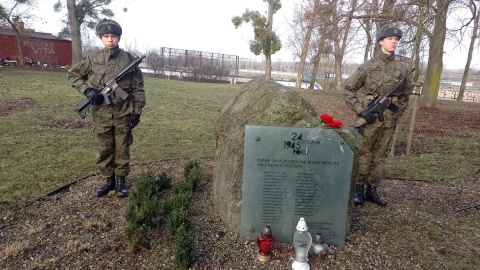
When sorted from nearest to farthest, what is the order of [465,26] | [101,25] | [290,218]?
[290,218], [101,25], [465,26]

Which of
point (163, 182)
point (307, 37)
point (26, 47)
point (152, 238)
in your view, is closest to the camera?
point (152, 238)

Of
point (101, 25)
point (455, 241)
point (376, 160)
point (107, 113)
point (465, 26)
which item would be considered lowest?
point (455, 241)

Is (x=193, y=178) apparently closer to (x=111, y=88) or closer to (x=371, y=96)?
(x=111, y=88)

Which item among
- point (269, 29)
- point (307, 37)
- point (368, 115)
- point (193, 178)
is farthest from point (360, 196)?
point (269, 29)

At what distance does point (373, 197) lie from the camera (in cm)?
452

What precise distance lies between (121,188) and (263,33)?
2268cm

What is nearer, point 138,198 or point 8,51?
point 138,198

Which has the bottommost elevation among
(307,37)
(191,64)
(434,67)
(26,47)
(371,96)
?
(371,96)

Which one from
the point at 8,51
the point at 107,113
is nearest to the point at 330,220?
the point at 107,113

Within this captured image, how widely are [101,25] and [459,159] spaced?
6961 millimetres

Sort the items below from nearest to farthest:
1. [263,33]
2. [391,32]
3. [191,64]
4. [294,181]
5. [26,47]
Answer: [294,181], [391,32], [263,33], [26,47], [191,64]

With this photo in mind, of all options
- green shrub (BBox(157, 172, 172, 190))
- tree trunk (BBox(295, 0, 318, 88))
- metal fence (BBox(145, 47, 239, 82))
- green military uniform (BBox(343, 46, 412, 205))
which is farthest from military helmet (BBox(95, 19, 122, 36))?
metal fence (BBox(145, 47, 239, 82))

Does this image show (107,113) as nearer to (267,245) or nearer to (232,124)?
(232,124)

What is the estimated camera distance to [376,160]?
4434 millimetres
